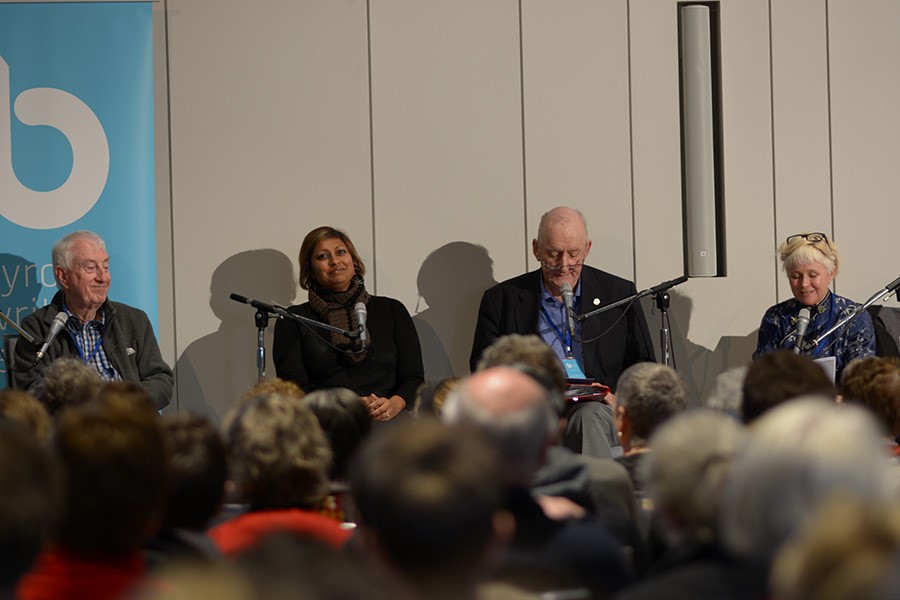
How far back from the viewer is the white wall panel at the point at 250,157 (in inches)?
235

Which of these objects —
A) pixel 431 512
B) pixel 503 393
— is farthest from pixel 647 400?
pixel 431 512

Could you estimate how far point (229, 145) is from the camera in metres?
6.01

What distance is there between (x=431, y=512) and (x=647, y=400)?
1.79 m

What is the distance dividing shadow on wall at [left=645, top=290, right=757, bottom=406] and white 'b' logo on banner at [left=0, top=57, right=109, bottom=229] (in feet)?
9.38

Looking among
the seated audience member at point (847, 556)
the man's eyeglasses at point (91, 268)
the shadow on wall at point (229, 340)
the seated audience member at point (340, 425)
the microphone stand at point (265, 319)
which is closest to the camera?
the seated audience member at point (847, 556)

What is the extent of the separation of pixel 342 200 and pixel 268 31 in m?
0.96

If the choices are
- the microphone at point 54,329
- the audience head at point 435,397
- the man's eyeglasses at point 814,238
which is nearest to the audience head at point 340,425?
the audience head at point 435,397

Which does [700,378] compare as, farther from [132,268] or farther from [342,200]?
[132,268]

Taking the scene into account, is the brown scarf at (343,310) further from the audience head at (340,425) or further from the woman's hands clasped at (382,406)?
the audience head at (340,425)

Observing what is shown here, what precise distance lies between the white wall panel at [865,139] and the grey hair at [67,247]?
12.3 ft

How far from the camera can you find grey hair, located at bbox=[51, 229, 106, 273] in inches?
203

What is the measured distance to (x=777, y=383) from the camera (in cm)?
263

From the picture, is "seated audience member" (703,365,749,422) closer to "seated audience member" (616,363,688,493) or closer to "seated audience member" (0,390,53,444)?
"seated audience member" (616,363,688,493)

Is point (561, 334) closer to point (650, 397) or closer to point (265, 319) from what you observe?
point (265, 319)
